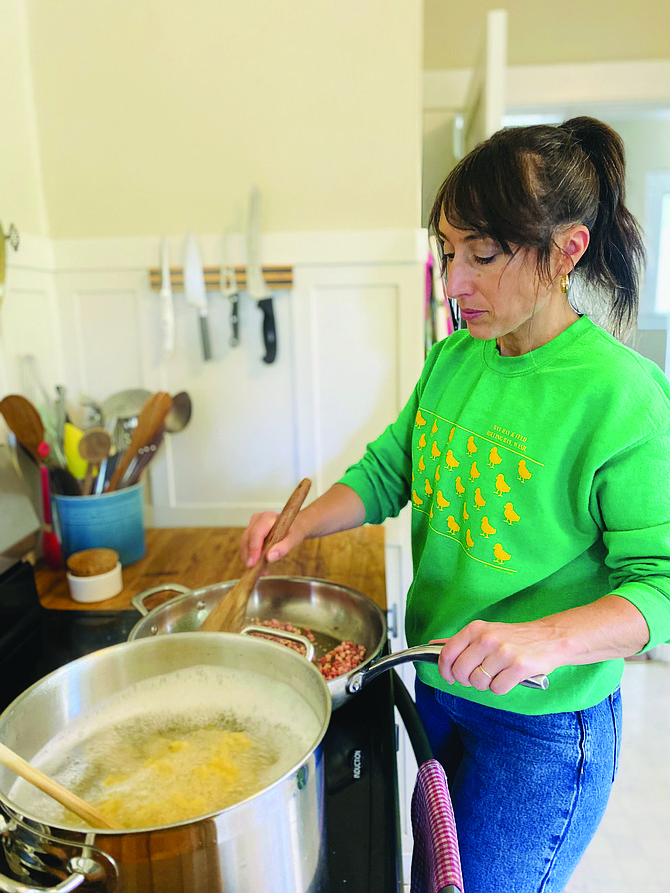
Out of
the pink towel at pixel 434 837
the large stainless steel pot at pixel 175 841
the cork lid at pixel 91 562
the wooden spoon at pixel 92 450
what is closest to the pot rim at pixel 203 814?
the large stainless steel pot at pixel 175 841

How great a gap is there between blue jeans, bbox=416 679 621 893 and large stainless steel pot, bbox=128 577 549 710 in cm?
17

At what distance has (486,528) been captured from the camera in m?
0.69

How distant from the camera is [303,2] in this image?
137cm

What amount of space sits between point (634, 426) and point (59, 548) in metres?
1.06

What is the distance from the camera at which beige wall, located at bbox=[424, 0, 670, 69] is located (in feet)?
5.43

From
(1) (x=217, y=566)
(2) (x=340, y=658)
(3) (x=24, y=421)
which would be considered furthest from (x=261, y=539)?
(3) (x=24, y=421)

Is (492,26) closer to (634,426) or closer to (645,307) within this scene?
(645,307)

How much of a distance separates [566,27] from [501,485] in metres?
1.50

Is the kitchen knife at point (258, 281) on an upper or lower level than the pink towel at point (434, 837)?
upper

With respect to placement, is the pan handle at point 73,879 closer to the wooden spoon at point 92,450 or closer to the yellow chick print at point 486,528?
the yellow chick print at point 486,528

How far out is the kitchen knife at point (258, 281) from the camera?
1.46 m

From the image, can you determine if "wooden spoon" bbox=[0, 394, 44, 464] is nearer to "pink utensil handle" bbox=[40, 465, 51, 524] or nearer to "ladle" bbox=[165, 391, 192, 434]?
"pink utensil handle" bbox=[40, 465, 51, 524]

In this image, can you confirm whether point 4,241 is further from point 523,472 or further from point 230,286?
point 523,472

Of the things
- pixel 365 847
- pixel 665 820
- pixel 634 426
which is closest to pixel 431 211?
pixel 634 426
